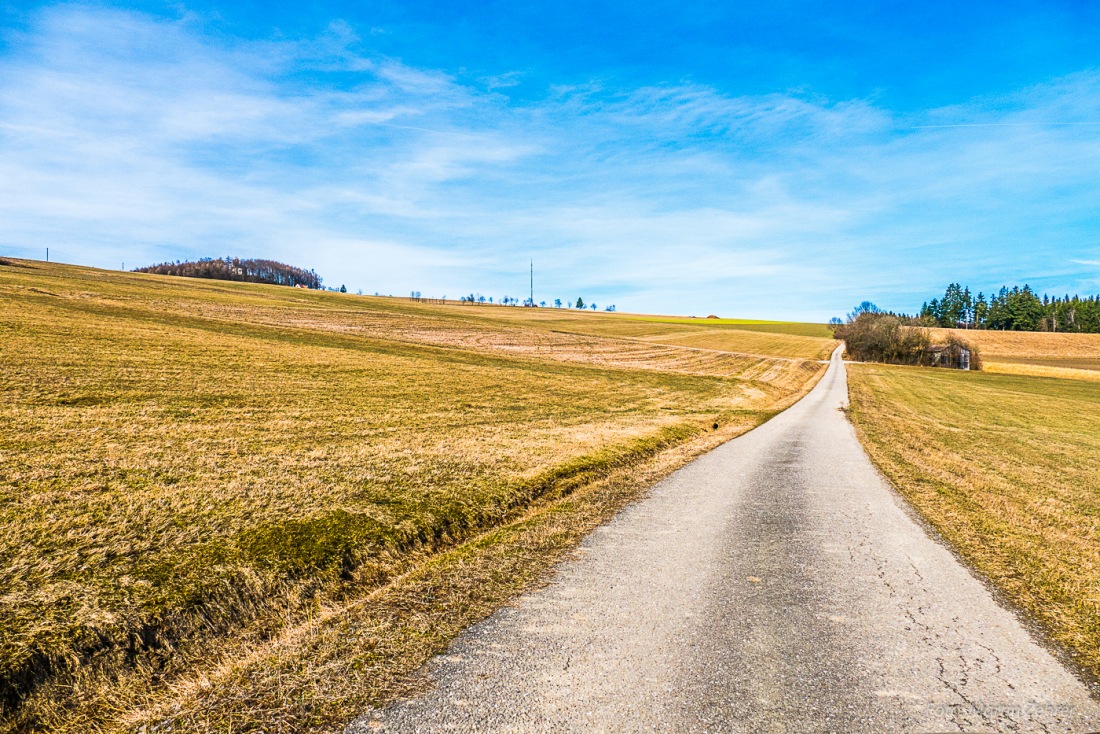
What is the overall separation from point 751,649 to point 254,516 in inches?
278

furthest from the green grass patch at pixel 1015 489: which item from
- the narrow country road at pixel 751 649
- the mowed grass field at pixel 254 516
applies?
the mowed grass field at pixel 254 516

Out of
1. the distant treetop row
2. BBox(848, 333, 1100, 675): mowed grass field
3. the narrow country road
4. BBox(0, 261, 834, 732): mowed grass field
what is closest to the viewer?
the narrow country road

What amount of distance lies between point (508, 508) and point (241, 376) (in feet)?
48.6

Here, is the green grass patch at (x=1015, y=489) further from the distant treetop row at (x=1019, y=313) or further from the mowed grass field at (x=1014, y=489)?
the distant treetop row at (x=1019, y=313)

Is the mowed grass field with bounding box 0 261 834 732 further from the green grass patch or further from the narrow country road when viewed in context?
the green grass patch

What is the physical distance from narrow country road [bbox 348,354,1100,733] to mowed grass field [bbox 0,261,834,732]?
0.70 m

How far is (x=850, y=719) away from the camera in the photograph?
412 cm

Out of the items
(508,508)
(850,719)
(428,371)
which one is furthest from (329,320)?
(850,719)

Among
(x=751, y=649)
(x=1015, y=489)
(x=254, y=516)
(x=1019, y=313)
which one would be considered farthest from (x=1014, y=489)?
(x=1019, y=313)

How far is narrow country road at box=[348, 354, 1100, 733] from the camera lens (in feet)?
13.5

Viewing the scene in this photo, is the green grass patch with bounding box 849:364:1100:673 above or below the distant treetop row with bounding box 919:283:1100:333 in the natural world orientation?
below

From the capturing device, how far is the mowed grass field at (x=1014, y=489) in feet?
21.8

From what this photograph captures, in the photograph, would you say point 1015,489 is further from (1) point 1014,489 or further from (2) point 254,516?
(2) point 254,516

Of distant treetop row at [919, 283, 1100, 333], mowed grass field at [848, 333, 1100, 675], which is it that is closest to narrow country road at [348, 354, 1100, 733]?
mowed grass field at [848, 333, 1100, 675]
